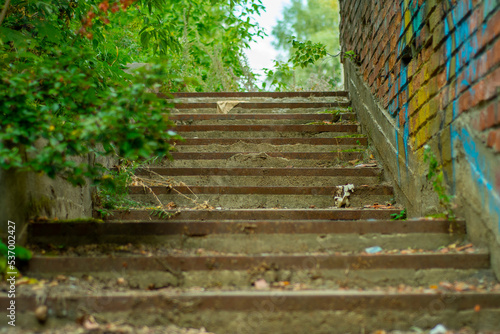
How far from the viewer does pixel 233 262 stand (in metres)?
2.14

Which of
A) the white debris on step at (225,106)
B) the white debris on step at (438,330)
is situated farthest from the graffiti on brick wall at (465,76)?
the white debris on step at (225,106)

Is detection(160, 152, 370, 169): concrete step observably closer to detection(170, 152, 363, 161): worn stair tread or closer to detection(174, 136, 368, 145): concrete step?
detection(170, 152, 363, 161): worn stair tread

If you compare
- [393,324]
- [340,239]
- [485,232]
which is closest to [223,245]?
[340,239]

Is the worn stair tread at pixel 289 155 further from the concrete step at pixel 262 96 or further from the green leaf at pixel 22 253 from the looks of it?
the green leaf at pixel 22 253

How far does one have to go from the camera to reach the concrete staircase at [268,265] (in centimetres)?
183

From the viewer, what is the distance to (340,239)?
2.38m

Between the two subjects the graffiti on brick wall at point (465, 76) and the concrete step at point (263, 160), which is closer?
the graffiti on brick wall at point (465, 76)

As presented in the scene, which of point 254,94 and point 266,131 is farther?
point 254,94

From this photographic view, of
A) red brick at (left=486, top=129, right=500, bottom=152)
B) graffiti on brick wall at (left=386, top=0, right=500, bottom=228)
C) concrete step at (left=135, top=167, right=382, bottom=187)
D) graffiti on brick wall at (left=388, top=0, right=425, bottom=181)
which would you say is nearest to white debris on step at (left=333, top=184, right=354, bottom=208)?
concrete step at (left=135, top=167, right=382, bottom=187)

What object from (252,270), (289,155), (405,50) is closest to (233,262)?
(252,270)

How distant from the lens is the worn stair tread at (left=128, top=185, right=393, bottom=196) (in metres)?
3.63

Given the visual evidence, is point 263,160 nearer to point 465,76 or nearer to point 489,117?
point 465,76

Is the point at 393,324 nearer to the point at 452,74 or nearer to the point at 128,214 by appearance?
the point at 452,74

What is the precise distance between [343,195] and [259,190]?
0.69m
